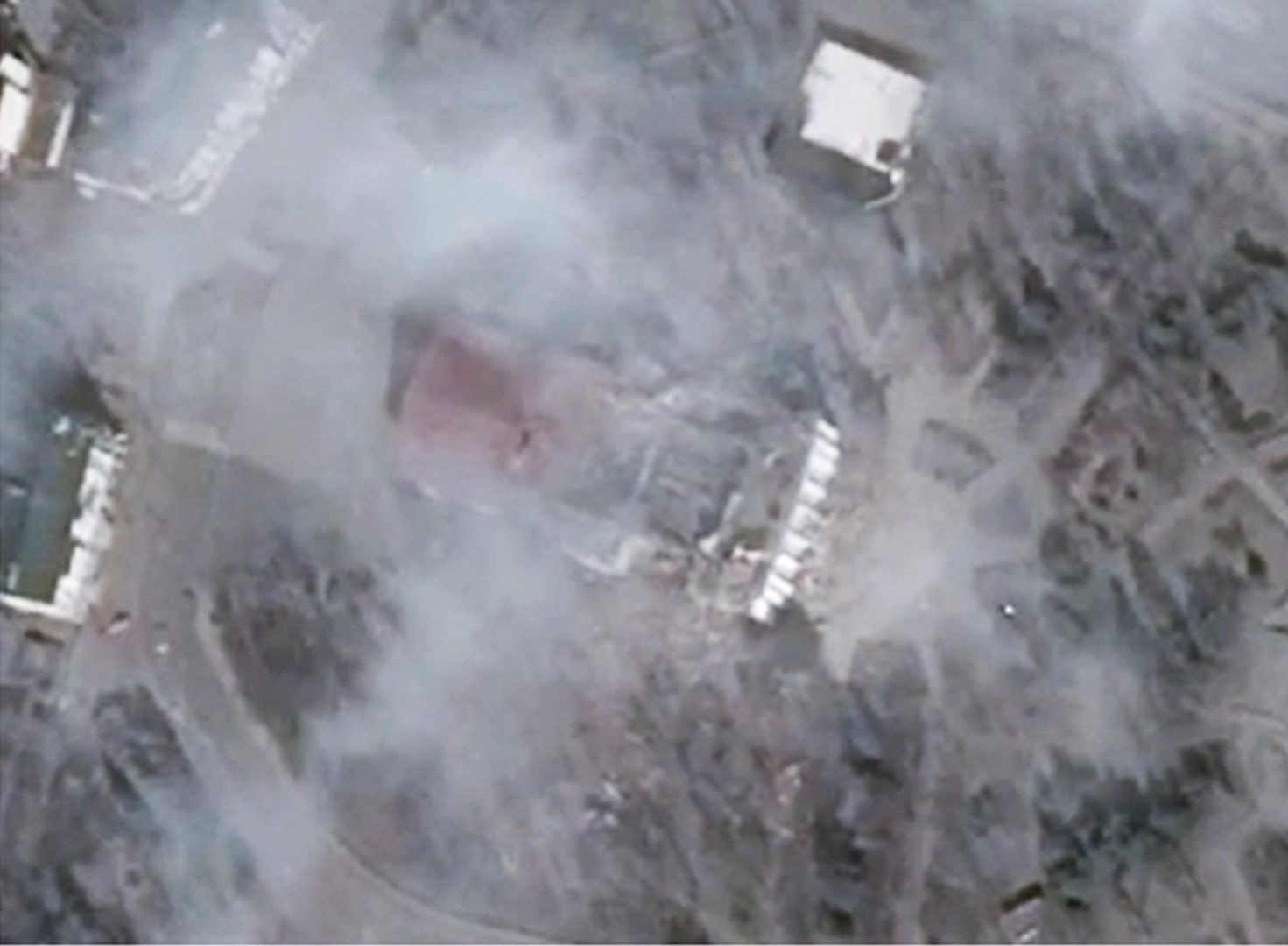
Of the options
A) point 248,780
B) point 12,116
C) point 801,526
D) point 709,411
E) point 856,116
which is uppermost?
point 856,116

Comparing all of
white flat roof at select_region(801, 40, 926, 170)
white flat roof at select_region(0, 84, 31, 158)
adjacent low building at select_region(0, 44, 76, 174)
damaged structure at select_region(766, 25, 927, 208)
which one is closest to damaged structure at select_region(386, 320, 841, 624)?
damaged structure at select_region(766, 25, 927, 208)

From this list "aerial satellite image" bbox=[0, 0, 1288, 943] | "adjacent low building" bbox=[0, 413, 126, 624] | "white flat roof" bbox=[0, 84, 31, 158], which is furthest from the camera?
"aerial satellite image" bbox=[0, 0, 1288, 943]

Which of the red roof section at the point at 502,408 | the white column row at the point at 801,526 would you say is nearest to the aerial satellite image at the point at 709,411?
the white column row at the point at 801,526

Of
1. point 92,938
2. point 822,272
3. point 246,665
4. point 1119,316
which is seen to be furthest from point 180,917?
point 1119,316

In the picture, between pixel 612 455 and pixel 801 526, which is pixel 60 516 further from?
pixel 801 526

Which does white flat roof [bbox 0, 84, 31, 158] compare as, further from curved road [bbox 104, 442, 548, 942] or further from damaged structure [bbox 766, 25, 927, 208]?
damaged structure [bbox 766, 25, 927, 208]

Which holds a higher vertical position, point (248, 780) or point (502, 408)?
point (502, 408)

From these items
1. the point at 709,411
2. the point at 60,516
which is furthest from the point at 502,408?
the point at 60,516
